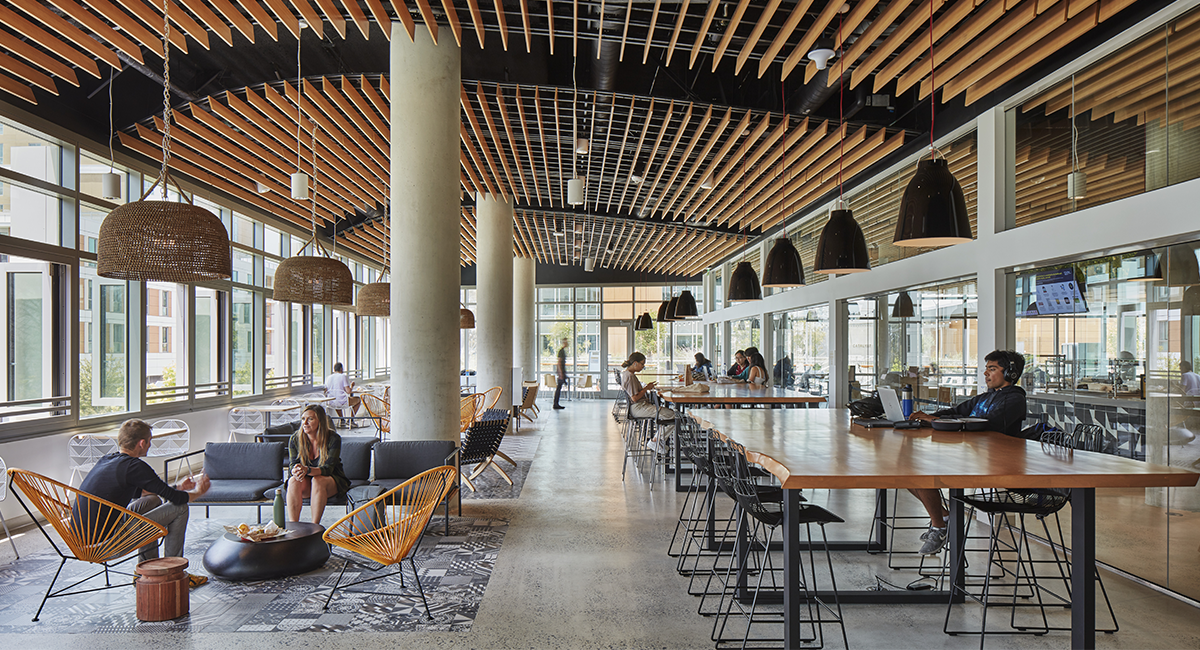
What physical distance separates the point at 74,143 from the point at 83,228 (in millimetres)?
903

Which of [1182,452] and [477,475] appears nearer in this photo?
[1182,452]

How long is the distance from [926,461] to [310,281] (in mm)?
5116

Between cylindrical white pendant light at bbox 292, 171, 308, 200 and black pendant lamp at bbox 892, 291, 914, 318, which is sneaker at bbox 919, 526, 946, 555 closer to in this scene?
black pendant lamp at bbox 892, 291, 914, 318

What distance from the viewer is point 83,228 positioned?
308 inches

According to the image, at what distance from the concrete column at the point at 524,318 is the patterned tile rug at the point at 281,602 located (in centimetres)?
1128

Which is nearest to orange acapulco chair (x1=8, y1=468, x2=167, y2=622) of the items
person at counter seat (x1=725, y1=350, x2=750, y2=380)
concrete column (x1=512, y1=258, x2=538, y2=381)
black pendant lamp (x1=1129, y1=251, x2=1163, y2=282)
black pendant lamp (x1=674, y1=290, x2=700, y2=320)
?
black pendant lamp (x1=1129, y1=251, x2=1163, y2=282)

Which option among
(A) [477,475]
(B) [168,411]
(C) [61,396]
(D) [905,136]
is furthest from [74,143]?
(D) [905,136]

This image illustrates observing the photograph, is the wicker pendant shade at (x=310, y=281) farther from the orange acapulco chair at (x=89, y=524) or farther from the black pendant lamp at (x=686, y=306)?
the black pendant lamp at (x=686, y=306)

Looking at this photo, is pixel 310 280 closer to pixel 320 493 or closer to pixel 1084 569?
pixel 320 493

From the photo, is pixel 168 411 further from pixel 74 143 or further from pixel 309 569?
pixel 309 569

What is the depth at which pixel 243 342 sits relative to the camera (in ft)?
40.2

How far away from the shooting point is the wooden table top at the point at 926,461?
122 inches

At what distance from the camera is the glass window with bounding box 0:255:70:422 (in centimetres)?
691

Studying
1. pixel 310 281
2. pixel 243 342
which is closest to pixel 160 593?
pixel 310 281
